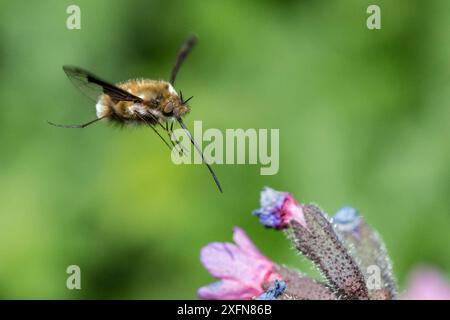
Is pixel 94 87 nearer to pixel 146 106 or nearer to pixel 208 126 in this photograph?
pixel 146 106

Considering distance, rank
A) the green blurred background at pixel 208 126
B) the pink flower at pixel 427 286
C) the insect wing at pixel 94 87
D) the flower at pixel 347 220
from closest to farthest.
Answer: the insect wing at pixel 94 87 < the flower at pixel 347 220 < the pink flower at pixel 427 286 < the green blurred background at pixel 208 126

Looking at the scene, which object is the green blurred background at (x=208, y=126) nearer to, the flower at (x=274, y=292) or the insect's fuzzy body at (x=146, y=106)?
the insect's fuzzy body at (x=146, y=106)

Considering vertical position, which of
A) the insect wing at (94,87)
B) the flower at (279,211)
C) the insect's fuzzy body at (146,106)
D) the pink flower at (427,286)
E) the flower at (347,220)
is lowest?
the pink flower at (427,286)

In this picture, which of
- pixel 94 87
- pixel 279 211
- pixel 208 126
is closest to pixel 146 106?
pixel 94 87

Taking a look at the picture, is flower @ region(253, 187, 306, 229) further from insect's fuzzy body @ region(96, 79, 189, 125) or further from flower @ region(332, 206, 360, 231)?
insect's fuzzy body @ region(96, 79, 189, 125)

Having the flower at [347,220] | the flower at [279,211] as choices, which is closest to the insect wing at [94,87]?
the flower at [279,211]

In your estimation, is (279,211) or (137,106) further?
(137,106)

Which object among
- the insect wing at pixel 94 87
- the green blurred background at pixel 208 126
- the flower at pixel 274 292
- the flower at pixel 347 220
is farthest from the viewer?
the green blurred background at pixel 208 126
